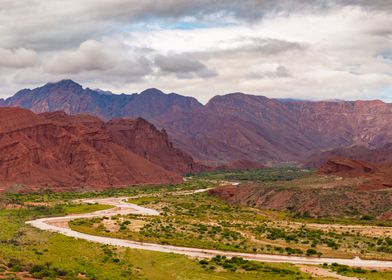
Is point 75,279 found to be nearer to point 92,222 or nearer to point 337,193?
point 92,222

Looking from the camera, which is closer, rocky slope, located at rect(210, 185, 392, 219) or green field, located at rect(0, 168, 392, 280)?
green field, located at rect(0, 168, 392, 280)

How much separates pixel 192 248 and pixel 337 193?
66.5 m

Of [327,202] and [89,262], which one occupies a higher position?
[327,202]

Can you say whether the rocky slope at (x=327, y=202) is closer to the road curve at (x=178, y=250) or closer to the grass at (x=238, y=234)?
the grass at (x=238, y=234)

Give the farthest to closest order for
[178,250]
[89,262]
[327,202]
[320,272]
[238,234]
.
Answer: [327,202] < [238,234] < [178,250] < [89,262] < [320,272]

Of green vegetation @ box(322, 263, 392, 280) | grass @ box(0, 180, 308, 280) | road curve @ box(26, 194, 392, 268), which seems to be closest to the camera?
grass @ box(0, 180, 308, 280)

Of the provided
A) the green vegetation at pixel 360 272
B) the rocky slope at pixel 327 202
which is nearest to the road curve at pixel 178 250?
the green vegetation at pixel 360 272

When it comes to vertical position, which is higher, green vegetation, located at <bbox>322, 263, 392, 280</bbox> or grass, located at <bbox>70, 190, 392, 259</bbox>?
green vegetation, located at <bbox>322, 263, 392, 280</bbox>

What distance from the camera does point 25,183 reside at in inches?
7520

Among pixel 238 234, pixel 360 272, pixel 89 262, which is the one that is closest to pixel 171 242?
pixel 238 234

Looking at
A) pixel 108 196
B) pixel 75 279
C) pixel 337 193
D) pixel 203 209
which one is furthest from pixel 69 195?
pixel 75 279

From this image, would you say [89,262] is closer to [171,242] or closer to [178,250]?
[178,250]

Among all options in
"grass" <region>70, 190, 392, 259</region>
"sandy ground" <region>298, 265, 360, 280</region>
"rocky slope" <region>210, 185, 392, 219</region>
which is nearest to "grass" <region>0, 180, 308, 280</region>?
"sandy ground" <region>298, 265, 360, 280</region>

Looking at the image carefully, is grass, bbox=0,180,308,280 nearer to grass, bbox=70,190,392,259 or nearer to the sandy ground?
the sandy ground
